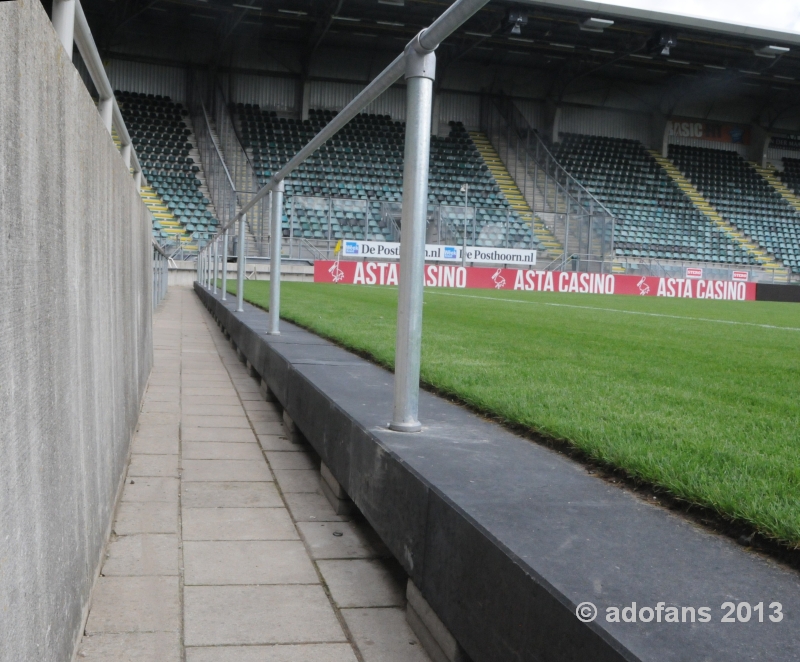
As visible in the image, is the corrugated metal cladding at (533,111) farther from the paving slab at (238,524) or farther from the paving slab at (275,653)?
the paving slab at (275,653)

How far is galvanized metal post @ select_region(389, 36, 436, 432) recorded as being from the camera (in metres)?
2.34

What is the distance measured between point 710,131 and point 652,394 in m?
34.6

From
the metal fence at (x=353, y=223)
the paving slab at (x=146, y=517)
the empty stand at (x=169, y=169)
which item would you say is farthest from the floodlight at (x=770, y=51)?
the paving slab at (x=146, y=517)

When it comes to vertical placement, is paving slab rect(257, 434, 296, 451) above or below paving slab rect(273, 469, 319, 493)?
above

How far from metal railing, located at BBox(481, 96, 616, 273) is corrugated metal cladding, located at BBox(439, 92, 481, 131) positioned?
0.91 feet

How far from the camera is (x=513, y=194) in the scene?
2889cm

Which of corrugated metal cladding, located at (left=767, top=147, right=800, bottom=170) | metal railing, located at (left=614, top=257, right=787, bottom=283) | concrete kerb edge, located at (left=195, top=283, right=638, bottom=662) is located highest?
corrugated metal cladding, located at (left=767, top=147, right=800, bottom=170)

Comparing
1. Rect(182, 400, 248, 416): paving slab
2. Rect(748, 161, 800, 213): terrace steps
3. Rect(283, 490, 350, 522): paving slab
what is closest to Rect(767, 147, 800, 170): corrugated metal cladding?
Rect(748, 161, 800, 213): terrace steps

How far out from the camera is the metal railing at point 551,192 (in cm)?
2334

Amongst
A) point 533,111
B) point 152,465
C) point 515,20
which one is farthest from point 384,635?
point 533,111

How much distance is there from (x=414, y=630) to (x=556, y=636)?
2.61 feet

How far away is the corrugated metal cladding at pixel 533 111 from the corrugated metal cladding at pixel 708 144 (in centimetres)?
577

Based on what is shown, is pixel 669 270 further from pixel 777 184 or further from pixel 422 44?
pixel 422 44

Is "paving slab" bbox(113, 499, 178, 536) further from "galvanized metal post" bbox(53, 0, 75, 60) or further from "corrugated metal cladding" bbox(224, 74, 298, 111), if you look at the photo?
"corrugated metal cladding" bbox(224, 74, 298, 111)
